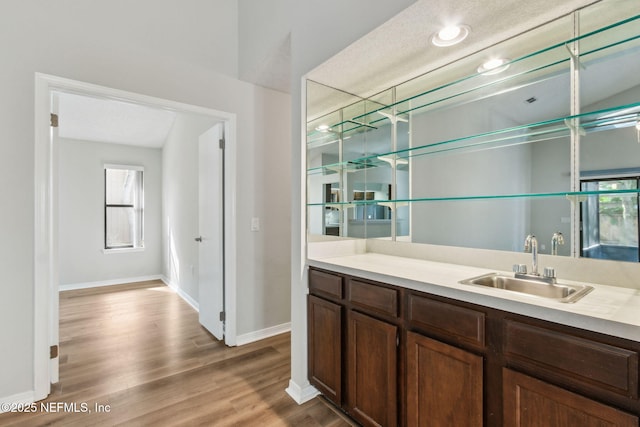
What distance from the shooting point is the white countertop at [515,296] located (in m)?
0.89

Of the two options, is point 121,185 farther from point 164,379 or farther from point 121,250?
point 164,379

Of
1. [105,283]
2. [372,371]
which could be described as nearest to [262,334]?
[372,371]

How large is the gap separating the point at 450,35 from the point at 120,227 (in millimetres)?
5974

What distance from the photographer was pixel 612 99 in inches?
51.8

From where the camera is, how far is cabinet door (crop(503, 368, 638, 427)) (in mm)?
875

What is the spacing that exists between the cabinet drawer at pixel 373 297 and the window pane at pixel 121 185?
212 inches

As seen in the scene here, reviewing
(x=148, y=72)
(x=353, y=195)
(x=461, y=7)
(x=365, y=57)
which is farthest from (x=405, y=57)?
(x=148, y=72)

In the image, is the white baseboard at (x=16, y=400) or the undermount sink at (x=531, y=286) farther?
the white baseboard at (x=16, y=400)

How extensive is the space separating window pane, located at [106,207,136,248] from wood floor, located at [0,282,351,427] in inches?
83.2

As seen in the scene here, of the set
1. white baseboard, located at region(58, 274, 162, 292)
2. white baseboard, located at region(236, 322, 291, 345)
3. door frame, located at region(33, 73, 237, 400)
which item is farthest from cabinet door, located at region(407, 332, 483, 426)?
white baseboard, located at region(58, 274, 162, 292)

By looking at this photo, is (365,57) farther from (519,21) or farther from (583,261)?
(583,261)

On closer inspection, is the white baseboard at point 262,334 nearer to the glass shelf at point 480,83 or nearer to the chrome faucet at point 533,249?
the glass shelf at point 480,83

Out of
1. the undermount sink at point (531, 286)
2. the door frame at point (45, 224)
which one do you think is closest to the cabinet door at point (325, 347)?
the undermount sink at point (531, 286)

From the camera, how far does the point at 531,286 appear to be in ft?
4.61
